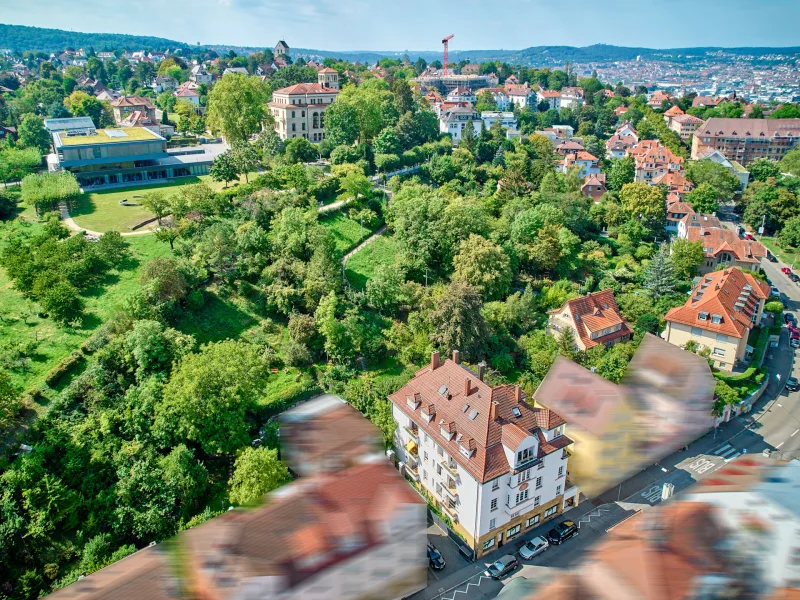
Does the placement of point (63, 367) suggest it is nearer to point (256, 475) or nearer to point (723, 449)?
point (256, 475)

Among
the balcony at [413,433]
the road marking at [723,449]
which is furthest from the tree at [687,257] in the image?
the balcony at [413,433]

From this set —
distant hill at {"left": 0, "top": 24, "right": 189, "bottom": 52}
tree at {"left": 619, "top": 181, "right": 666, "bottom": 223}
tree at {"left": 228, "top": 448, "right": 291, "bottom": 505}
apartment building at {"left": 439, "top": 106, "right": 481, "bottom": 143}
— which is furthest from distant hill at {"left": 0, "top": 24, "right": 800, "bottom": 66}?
tree at {"left": 228, "top": 448, "right": 291, "bottom": 505}

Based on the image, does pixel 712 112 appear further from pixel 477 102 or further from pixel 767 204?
pixel 767 204

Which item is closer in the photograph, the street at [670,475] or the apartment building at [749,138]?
the street at [670,475]

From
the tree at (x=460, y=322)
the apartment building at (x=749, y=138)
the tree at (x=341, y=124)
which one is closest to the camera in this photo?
the tree at (x=460, y=322)

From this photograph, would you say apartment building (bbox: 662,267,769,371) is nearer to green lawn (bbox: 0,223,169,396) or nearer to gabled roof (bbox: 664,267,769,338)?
gabled roof (bbox: 664,267,769,338)

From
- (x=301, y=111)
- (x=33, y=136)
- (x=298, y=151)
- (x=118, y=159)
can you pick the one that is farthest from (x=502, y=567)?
(x=33, y=136)

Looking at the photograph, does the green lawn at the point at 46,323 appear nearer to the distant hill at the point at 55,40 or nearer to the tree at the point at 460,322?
the tree at the point at 460,322

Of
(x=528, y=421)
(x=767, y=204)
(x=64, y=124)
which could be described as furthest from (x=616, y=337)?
(x=64, y=124)
